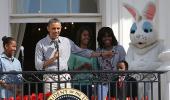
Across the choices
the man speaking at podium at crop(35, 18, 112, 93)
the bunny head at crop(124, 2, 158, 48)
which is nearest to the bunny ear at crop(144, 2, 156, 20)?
the bunny head at crop(124, 2, 158, 48)

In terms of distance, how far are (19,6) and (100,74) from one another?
3.54 meters

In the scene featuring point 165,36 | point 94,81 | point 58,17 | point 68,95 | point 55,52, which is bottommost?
point 68,95

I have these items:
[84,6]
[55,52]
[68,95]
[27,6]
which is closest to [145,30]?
[55,52]

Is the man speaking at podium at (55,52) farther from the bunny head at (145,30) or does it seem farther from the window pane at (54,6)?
the window pane at (54,6)

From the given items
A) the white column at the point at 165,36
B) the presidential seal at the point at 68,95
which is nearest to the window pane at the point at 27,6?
the white column at the point at 165,36

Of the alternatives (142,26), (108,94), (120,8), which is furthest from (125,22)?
(108,94)

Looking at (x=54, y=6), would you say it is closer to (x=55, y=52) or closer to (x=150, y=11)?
(x=150, y=11)

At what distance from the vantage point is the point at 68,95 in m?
8.16

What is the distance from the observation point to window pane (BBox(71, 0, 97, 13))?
11.5 meters

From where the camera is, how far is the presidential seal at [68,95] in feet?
26.7

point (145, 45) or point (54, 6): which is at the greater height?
point (54, 6)

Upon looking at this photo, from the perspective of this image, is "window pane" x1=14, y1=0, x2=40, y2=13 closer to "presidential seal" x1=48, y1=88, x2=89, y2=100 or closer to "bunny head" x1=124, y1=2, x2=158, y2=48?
"bunny head" x1=124, y1=2, x2=158, y2=48

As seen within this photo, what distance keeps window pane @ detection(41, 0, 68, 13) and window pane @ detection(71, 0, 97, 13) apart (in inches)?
5.6

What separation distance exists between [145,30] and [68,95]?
1.76 meters
